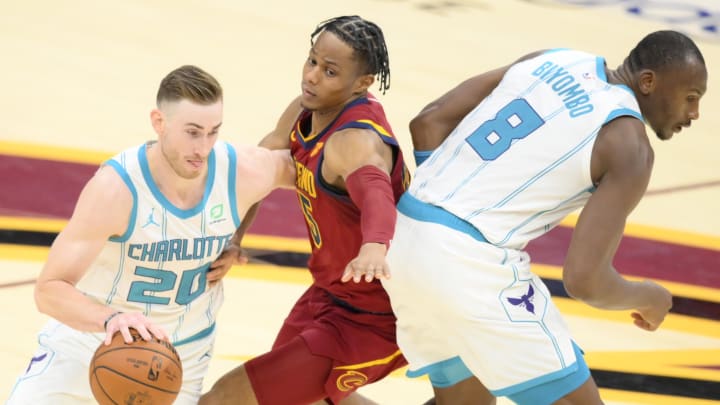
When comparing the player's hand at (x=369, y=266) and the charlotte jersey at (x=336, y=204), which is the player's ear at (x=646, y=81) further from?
the player's hand at (x=369, y=266)

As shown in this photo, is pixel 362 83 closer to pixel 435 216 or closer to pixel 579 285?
pixel 435 216

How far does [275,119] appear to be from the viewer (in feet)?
29.2

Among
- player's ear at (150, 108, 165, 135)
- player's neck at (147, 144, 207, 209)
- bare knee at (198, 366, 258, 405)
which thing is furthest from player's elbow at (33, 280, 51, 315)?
bare knee at (198, 366, 258, 405)

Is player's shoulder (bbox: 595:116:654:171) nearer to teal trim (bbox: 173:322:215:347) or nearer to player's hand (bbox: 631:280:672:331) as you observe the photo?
player's hand (bbox: 631:280:672:331)

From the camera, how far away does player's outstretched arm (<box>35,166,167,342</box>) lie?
154 inches

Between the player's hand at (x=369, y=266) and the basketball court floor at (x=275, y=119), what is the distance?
1744 millimetres

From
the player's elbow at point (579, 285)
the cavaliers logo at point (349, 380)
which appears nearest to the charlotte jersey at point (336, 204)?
the cavaliers logo at point (349, 380)

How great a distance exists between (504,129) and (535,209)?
283mm

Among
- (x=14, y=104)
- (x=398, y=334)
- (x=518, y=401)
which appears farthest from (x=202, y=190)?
(x=14, y=104)

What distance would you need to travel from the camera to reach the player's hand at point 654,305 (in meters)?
4.27

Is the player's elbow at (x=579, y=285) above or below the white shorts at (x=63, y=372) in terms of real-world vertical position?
above

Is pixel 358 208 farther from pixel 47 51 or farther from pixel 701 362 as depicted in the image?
pixel 47 51

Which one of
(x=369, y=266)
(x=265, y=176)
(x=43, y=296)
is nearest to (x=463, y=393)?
(x=369, y=266)

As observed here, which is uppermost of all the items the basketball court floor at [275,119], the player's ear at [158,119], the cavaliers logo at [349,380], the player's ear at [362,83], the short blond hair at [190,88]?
the short blond hair at [190,88]
